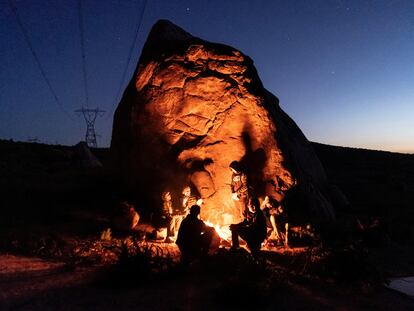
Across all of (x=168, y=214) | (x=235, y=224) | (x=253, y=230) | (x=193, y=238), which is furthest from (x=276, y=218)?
(x=193, y=238)

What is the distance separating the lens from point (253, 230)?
8891 millimetres

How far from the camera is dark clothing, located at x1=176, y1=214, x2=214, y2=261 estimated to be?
784 cm

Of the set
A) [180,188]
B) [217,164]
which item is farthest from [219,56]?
[180,188]

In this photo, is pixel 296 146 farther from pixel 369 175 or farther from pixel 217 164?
pixel 369 175

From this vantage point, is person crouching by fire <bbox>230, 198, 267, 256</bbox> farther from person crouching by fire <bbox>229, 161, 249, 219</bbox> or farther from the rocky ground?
person crouching by fire <bbox>229, 161, 249, 219</bbox>

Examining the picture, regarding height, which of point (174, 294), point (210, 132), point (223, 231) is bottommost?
point (174, 294)

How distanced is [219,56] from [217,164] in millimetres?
3601

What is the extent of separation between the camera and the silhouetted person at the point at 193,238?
308 inches

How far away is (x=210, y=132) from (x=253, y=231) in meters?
4.83

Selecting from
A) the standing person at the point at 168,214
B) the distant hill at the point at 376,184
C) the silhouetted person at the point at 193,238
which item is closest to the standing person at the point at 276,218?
the standing person at the point at 168,214

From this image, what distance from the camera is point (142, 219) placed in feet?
42.8

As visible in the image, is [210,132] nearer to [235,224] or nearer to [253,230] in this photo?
[235,224]

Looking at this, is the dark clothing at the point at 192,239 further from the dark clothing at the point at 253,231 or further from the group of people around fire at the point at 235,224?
the dark clothing at the point at 253,231

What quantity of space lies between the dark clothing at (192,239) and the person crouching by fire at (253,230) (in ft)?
3.31
